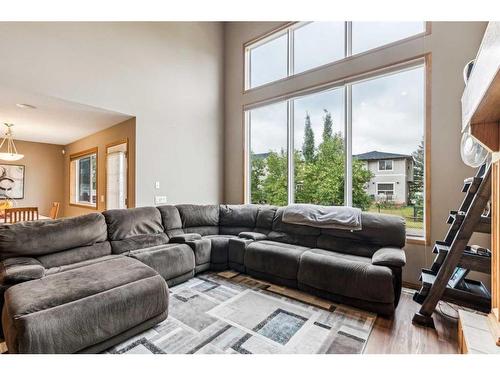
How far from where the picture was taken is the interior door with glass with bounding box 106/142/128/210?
158 inches

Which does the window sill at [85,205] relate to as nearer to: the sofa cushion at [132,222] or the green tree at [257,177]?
the sofa cushion at [132,222]

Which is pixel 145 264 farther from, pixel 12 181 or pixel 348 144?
pixel 12 181

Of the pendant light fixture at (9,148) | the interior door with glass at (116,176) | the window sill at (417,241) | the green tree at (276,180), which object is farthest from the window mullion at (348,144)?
the pendant light fixture at (9,148)

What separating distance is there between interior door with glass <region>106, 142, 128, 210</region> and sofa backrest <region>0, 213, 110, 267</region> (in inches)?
51.2

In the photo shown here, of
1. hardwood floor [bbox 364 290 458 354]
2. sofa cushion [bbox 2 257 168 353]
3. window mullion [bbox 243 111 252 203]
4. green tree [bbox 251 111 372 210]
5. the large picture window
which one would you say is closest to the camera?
sofa cushion [bbox 2 257 168 353]

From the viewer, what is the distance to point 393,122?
127 inches

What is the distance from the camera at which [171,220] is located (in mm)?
3498

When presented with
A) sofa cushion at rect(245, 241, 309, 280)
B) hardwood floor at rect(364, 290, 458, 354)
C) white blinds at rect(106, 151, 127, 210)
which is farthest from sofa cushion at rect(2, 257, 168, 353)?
white blinds at rect(106, 151, 127, 210)

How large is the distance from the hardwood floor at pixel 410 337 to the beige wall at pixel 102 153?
3581mm

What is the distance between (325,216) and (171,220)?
2.24 meters

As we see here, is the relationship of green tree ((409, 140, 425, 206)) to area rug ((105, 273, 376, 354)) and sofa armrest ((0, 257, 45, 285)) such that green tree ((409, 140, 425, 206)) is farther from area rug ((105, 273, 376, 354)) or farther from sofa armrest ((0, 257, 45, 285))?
sofa armrest ((0, 257, 45, 285))

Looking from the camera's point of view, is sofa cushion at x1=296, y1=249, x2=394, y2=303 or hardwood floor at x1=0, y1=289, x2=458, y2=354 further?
sofa cushion at x1=296, y1=249, x2=394, y2=303

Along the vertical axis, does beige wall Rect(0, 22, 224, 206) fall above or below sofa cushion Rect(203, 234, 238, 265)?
above
